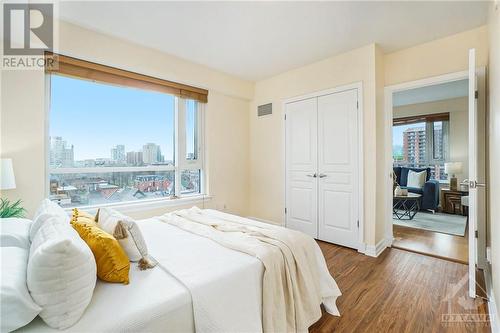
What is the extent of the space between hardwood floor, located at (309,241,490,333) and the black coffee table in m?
2.15

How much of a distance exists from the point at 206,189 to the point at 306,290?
2581 mm

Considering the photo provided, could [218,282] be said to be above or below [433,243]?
above

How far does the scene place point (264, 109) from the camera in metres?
4.25

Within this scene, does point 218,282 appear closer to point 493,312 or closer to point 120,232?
point 120,232

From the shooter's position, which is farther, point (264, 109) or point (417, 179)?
point (417, 179)

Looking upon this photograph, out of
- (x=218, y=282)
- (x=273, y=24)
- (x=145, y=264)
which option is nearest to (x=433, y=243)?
(x=218, y=282)

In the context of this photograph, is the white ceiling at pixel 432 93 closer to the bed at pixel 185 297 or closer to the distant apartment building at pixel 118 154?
the bed at pixel 185 297

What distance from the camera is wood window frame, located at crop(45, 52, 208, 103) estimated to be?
253 centimetres

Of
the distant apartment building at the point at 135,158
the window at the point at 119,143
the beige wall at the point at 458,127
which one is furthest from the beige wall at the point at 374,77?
the beige wall at the point at 458,127

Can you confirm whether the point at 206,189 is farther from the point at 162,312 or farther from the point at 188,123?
the point at 162,312

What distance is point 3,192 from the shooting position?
224cm

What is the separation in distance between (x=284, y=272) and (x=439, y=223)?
4.36 metres

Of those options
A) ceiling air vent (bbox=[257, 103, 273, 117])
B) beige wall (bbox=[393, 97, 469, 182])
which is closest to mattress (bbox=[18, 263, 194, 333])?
ceiling air vent (bbox=[257, 103, 273, 117])

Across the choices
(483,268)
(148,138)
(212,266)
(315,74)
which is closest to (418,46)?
(315,74)
